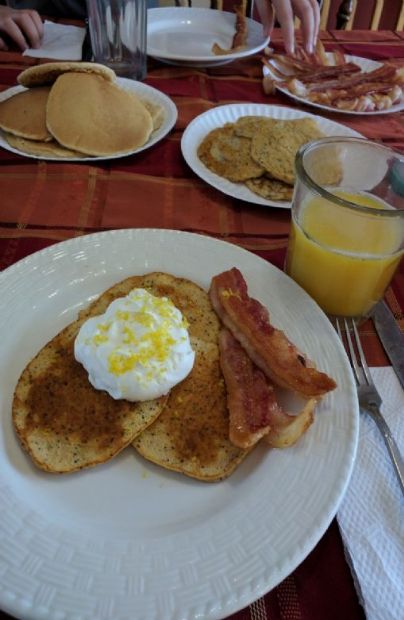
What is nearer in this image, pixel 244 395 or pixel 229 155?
pixel 244 395

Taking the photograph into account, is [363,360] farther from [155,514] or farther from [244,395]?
[155,514]

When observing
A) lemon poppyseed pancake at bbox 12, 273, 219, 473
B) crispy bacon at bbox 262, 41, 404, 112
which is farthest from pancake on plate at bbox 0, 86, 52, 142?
crispy bacon at bbox 262, 41, 404, 112

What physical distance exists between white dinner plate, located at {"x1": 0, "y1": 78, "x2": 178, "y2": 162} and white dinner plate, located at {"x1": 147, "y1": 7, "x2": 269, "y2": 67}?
355mm

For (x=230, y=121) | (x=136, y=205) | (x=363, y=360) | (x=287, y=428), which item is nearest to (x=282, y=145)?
(x=230, y=121)

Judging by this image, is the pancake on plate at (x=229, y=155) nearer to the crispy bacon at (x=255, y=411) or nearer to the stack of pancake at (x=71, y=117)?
the stack of pancake at (x=71, y=117)

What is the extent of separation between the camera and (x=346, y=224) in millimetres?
1206

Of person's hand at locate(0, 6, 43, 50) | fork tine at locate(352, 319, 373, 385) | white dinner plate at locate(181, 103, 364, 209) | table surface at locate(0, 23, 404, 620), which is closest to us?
fork tine at locate(352, 319, 373, 385)

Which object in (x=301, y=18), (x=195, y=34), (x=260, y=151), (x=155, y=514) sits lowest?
(x=155, y=514)

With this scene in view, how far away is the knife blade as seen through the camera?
3.90 ft

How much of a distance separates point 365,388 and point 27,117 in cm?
149

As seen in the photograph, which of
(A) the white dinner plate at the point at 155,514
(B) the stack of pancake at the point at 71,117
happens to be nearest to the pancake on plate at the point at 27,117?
(B) the stack of pancake at the point at 71,117

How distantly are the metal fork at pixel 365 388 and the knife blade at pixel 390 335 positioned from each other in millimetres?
72

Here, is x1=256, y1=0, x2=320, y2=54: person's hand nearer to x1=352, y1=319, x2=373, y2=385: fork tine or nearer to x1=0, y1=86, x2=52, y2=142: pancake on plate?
x1=0, y1=86, x2=52, y2=142: pancake on plate

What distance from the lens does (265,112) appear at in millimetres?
2037
